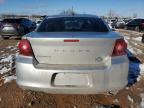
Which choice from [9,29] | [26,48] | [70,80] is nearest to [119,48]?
[70,80]

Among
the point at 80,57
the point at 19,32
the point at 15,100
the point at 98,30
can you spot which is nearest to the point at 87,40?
the point at 80,57

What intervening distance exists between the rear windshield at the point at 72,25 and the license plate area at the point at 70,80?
3.45 ft

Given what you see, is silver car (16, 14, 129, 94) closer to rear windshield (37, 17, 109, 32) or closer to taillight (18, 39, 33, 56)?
taillight (18, 39, 33, 56)

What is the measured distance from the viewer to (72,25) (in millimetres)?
5234

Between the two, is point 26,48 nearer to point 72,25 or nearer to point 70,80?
point 70,80

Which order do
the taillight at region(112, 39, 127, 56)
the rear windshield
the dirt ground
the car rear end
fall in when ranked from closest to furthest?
the taillight at region(112, 39, 127, 56), the dirt ground, the rear windshield, the car rear end

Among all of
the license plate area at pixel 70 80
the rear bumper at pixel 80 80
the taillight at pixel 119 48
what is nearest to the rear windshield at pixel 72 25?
the taillight at pixel 119 48

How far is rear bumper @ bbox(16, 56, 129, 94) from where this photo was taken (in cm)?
386

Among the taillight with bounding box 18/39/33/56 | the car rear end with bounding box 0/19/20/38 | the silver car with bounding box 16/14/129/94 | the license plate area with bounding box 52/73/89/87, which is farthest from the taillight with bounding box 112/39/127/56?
the car rear end with bounding box 0/19/20/38

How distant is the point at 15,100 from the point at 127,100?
2058mm

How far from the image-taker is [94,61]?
12.9 ft

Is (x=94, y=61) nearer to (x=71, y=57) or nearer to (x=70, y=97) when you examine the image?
(x=71, y=57)

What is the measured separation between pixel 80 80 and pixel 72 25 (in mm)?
1673

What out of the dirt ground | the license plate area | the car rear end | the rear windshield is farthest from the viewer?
the car rear end
